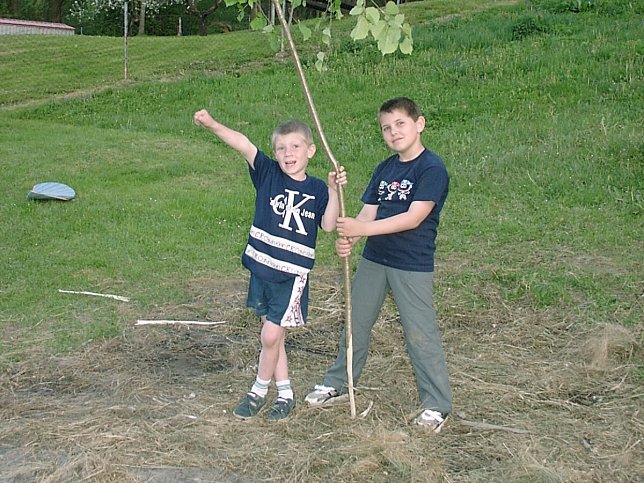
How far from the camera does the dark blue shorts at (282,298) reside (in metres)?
3.98

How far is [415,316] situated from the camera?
3.96m

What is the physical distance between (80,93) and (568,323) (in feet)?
44.3

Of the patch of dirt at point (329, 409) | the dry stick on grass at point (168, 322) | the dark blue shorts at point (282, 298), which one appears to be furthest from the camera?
the dry stick on grass at point (168, 322)

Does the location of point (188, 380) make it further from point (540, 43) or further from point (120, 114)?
point (540, 43)

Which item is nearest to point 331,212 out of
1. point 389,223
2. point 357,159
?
point 389,223

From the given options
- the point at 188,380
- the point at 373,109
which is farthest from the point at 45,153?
the point at 188,380

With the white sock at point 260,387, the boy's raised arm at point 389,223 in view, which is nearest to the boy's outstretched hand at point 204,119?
the boy's raised arm at point 389,223

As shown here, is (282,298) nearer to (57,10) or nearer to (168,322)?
(168,322)

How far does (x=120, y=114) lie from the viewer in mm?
14523

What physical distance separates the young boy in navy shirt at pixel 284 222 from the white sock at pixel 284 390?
24 centimetres

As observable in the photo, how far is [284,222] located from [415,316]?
723mm

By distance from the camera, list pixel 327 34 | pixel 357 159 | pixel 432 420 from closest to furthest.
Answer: pixel 327 34 → pixel 432 420 → pixel 357 159

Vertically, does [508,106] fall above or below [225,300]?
Answer: above

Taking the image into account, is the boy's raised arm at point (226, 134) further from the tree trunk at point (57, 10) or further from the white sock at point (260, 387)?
the tree trunk at point (57, 10)
